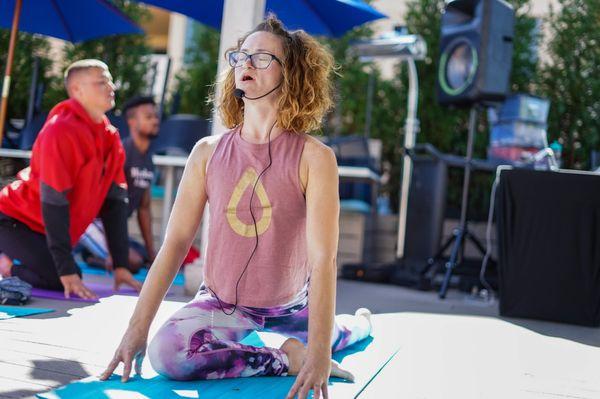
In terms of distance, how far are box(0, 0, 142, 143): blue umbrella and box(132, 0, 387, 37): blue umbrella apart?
41 cm

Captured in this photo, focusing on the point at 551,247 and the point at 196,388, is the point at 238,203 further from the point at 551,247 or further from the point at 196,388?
the point at 551,247

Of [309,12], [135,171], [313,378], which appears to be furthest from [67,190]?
[309,12]

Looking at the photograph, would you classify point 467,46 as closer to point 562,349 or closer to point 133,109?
point 133,109

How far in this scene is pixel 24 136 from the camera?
6.09m

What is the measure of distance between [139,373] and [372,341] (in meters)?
1.07

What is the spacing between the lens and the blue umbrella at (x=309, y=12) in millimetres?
4434

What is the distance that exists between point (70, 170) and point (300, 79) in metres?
1.65

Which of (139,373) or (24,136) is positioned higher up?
(24,136)

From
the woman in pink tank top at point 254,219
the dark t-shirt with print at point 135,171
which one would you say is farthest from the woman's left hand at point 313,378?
the dark t-shirt with print at point 135,171

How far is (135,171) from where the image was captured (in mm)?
4676

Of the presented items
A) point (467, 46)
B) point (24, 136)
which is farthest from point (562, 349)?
point (24, 136)

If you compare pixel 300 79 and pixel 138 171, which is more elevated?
pixel 300 79

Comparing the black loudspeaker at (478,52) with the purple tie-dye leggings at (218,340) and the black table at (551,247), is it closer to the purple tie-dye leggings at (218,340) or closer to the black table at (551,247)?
the black table at (551,247)

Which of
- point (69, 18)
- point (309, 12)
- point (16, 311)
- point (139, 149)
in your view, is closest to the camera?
point (16, 311)
